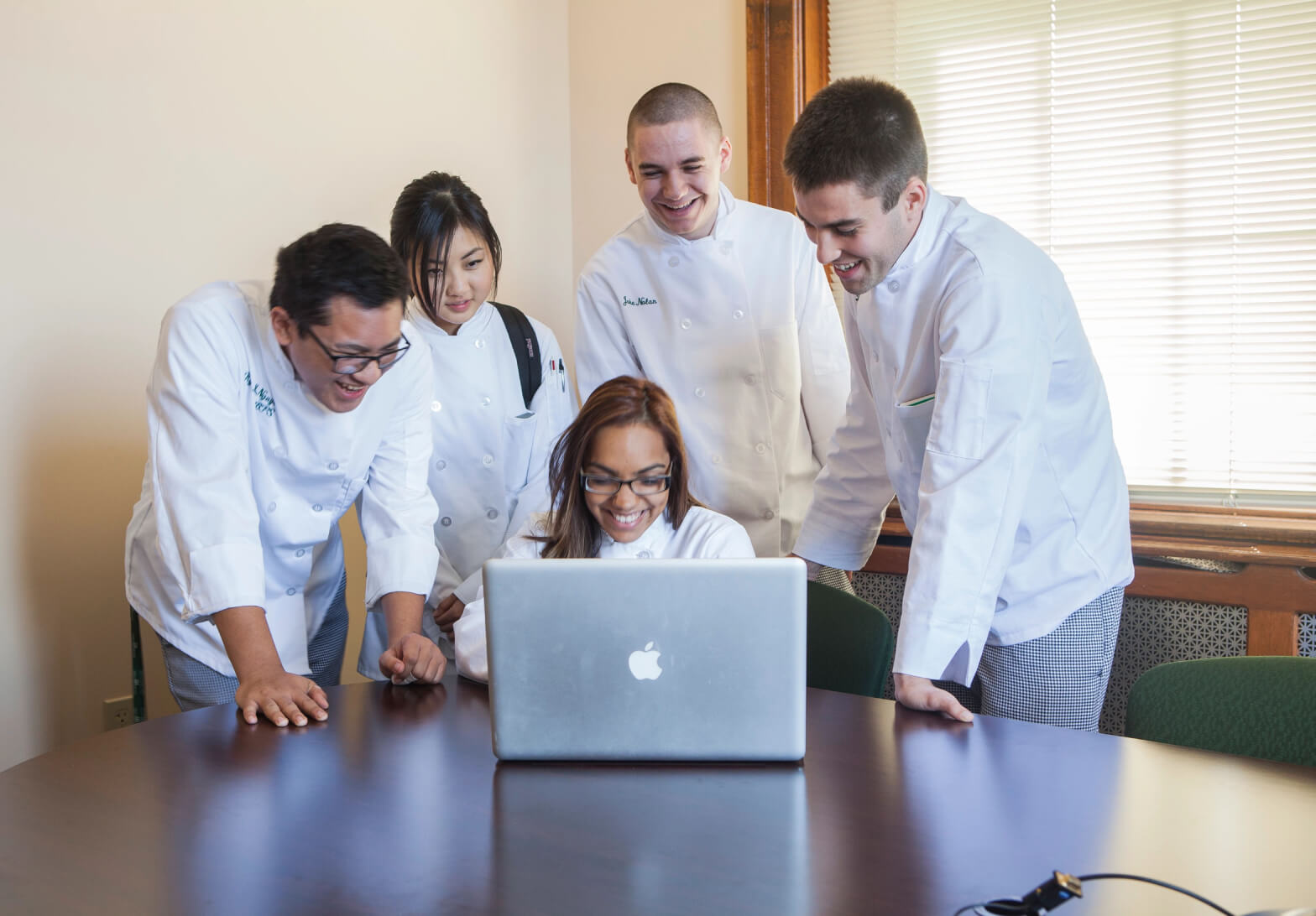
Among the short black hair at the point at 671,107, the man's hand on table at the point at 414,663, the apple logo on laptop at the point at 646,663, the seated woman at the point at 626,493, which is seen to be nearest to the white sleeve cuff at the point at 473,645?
the man's hand on table at the point at 414,663

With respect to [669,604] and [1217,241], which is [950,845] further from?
[1217,241]

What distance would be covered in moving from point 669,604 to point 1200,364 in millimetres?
1960

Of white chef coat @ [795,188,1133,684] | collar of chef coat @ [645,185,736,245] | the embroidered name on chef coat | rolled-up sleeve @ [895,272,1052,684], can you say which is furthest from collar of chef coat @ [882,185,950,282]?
the embroidered name on chef coat

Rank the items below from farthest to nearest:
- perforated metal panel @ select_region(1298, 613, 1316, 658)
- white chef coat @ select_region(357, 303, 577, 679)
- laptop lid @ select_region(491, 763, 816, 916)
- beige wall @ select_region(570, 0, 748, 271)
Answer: beige wall @ select_region(570, 0, 748, 271) < white chef coat @ select_region(357, 303, 577, 679) < perforated metal panel @ select_region(1298, 613, 1316, 658) < laptop lid @ select_region(491, 763, 816, 916)

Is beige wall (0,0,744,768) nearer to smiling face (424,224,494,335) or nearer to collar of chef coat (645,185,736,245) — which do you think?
smiling face (424,224,494,335)

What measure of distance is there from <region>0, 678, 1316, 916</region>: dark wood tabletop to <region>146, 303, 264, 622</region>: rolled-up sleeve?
30cm

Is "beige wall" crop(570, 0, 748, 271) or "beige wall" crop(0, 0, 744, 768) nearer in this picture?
"beige wall" crop(0, 0, 744, 768)

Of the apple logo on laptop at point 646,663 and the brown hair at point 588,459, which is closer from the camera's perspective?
the apple logo on laptop at point 646,663

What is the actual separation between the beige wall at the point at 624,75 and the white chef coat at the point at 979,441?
1.48 meters

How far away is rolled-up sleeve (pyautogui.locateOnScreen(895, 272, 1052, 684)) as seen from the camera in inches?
60.4

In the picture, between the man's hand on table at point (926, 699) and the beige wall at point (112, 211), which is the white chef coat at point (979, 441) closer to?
the man's hand on table at point (926, 699)

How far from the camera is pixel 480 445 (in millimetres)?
2395

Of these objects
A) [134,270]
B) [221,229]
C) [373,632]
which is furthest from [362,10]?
[373,632]

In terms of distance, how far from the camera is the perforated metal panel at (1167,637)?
226cm
